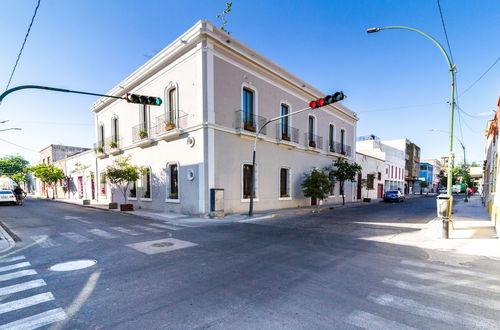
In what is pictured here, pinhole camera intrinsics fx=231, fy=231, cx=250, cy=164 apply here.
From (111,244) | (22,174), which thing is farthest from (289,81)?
(22,174)

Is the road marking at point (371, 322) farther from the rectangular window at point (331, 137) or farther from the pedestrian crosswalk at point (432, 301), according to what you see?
the rectangular window at point (331, 137)

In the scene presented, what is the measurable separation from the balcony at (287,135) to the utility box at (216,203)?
6.66 metres

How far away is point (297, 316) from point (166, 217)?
425 inches

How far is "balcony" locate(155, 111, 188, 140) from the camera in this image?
13930 mm

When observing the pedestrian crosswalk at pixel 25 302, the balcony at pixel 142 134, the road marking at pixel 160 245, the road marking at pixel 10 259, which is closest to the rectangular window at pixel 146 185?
the balcony at pixel 142 134

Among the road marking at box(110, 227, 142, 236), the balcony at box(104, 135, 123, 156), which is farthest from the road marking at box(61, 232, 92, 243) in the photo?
the balcony at box(104, 135, 123, 156)

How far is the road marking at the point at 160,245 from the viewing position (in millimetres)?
6293

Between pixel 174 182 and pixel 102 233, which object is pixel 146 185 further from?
pixel 102 233

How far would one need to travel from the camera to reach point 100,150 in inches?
856

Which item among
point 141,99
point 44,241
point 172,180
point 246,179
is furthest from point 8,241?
point 246,179

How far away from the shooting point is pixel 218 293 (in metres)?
3.76

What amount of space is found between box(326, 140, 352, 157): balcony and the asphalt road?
1721 centimetres

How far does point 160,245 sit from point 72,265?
7.04 ft

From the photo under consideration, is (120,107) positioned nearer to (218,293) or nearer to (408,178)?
(218,293)
